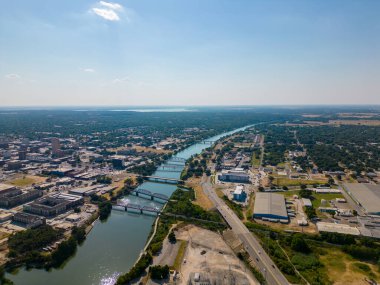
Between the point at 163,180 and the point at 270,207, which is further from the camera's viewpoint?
the point at 163,180

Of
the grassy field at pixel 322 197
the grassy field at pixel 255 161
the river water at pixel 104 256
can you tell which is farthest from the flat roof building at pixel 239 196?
the grassy field at pixel 255 161

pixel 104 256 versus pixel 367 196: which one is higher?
pixel 367 196

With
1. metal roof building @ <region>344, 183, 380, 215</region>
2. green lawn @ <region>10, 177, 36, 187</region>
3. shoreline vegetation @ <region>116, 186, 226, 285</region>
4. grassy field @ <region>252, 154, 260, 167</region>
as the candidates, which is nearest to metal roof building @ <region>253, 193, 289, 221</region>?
shoreline vegetation @ <region>116, 186, 226, 285</region>

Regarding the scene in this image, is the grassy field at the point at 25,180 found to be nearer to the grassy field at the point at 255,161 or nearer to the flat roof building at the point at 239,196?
the flat roof building at the point at 239,196

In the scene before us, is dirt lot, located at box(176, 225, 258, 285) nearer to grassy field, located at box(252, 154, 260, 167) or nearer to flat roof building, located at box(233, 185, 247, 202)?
flat roof building, located at box(233, 185, 247, 202)

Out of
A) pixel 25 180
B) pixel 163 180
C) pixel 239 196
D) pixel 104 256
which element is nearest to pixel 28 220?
pixel 104 256

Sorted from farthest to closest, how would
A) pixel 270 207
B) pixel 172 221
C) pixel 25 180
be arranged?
pixel 25 180
pixel 270 207
pixel 172 221

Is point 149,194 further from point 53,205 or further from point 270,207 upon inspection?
point 270,207
